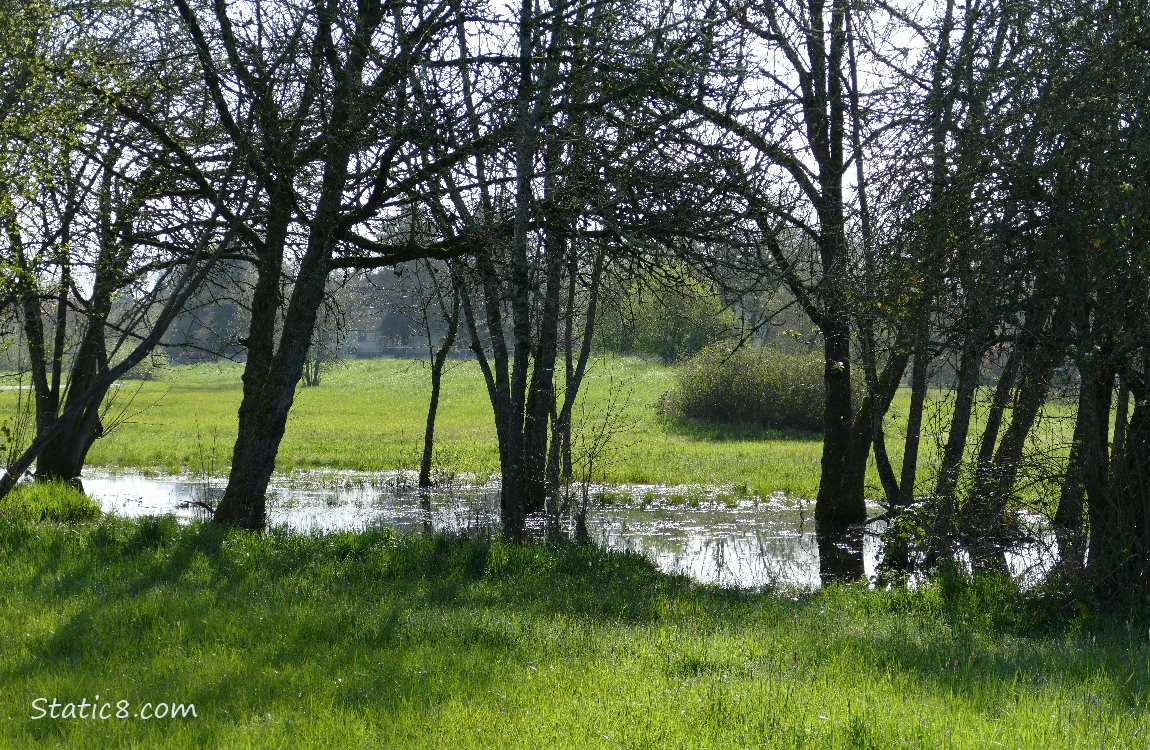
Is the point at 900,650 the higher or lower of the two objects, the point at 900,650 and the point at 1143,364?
the lower

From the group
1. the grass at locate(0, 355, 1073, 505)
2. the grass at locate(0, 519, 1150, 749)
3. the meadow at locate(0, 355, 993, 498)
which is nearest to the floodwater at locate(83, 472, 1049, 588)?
the meadow at locate(0, 355, 993, 498)

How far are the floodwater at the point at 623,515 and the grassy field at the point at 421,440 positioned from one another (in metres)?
1.24

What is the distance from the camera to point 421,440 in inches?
1152

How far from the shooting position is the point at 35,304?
476 inches

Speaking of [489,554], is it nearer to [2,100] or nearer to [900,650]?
[900,650]

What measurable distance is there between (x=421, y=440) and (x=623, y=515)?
45.6ft

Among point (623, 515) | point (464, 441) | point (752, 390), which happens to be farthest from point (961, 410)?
point (752, 390)

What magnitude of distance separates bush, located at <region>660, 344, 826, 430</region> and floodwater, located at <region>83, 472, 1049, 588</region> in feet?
44.0

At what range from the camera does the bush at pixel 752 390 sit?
32469mm

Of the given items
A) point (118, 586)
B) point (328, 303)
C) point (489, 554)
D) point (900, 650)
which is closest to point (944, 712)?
point (900, 650)

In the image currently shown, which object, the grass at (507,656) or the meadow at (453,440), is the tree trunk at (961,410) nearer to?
the grass at (507,656)

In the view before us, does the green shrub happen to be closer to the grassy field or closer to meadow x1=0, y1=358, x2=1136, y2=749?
meadow x1=0, y1=358, x2=1136, y2=749

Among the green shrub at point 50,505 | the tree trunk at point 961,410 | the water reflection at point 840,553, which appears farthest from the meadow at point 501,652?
the water reflection at point 840,553

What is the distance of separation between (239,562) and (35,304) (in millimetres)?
6214
